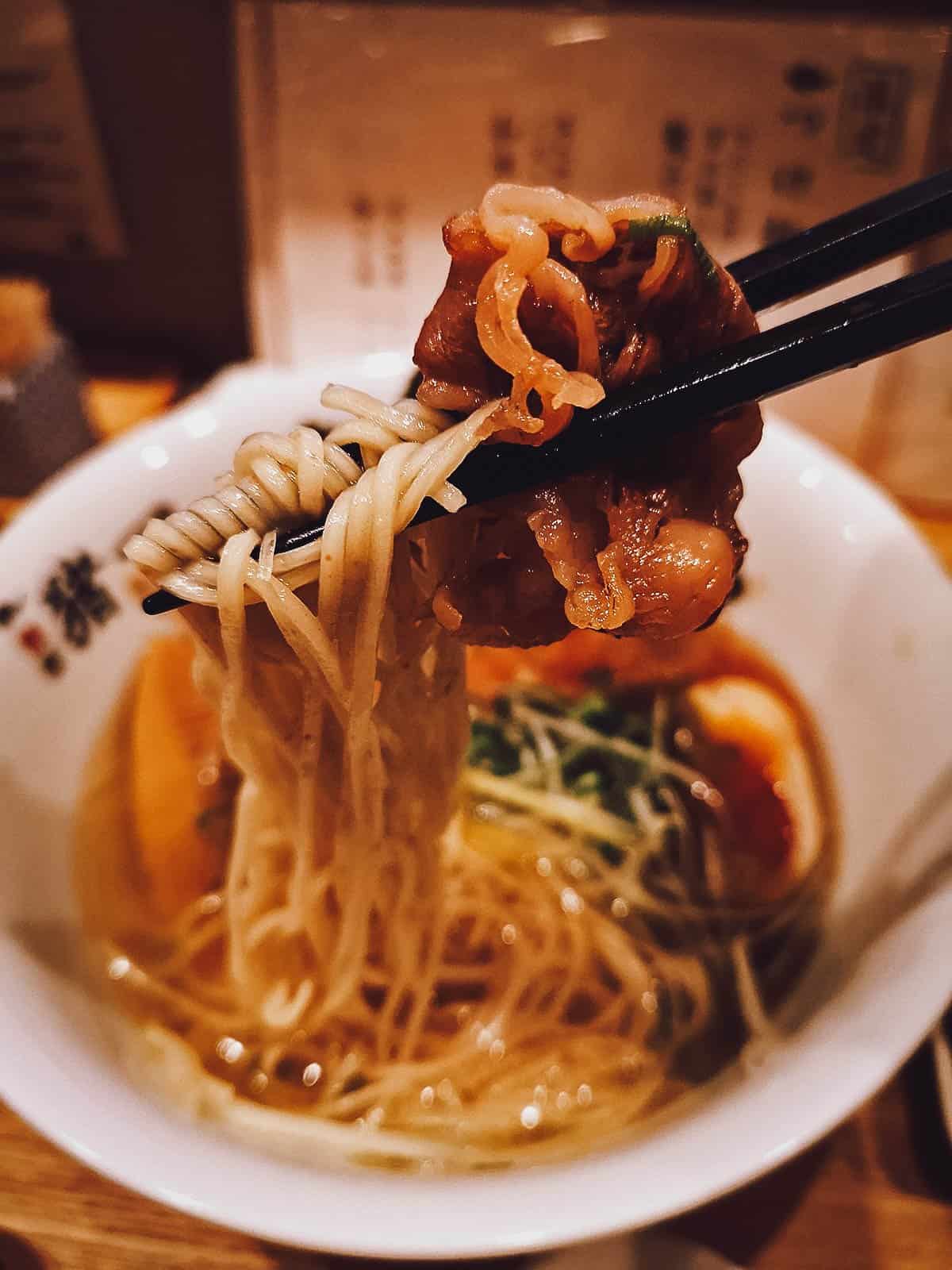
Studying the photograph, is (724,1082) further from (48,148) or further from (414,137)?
(48,148)

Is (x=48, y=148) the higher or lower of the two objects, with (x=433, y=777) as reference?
higher

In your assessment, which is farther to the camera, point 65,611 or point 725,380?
point 65,611

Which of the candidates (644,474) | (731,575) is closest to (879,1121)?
(731,575)

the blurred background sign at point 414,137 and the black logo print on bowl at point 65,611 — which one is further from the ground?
the blurred background sign at point 414,137

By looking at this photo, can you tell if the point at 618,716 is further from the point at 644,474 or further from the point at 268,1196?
the point at 268,1196

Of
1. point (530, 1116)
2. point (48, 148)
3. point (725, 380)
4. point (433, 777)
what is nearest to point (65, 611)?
point (433, 777)

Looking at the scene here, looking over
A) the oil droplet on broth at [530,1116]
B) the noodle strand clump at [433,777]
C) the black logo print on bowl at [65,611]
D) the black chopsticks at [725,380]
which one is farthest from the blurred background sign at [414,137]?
the oil droplet on broth at [530,1116]

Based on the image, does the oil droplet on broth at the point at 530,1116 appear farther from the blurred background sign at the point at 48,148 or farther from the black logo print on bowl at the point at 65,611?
the blurred background sign at the point at 48,148

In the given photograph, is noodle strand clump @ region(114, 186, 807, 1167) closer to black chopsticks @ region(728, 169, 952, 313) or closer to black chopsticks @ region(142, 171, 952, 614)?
black chopsticks @ region(142, 171, 952, 614)

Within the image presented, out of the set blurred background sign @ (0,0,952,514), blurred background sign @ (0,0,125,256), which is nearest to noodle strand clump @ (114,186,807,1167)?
blurred background sign @ (0,0,952,514)
